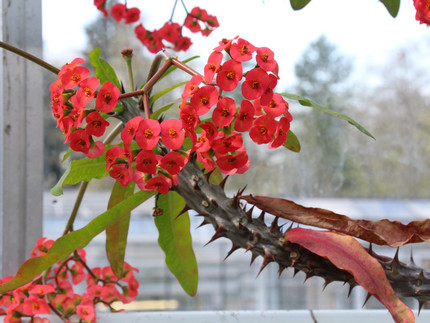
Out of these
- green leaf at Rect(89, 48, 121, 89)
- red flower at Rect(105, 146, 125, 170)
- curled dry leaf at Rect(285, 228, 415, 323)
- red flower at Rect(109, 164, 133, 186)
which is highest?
green leaf at Rect(89, 48, 121, 89)

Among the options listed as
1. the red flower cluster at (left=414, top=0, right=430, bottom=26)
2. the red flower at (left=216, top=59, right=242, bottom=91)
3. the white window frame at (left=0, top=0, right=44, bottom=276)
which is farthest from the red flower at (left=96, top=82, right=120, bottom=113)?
the white window frame at (left=0, top=0, right=44, bottom=276)

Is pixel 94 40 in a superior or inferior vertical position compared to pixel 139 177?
superior

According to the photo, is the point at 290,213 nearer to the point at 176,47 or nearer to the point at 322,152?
the point at 176,47

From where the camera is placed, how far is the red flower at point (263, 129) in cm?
46

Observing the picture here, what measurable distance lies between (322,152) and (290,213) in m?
0.75

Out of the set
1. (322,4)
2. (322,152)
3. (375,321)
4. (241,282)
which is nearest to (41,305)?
(375,321)

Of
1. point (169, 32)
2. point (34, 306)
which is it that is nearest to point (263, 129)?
point (34, 306)

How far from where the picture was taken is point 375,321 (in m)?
0.83

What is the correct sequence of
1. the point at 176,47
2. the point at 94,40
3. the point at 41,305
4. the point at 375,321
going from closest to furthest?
the point at 41,305, the point at 375,321, the point at 176,47, the point at 94,40

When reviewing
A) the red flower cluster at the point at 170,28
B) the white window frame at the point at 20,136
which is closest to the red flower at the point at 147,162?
the red flower cluster at the point at 170,28

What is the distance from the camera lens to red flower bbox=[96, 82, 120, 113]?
1.53 feet

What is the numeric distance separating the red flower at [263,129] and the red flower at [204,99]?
0.17ft

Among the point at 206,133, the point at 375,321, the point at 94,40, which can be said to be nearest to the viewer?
the point at 206,133

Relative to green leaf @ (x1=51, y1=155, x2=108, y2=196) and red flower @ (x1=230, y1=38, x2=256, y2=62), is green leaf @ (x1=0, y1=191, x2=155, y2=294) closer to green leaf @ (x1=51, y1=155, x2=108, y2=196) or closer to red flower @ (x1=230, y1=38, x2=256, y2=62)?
green leaf @ (x1=51, y1=155, x2=108, y2=196)
